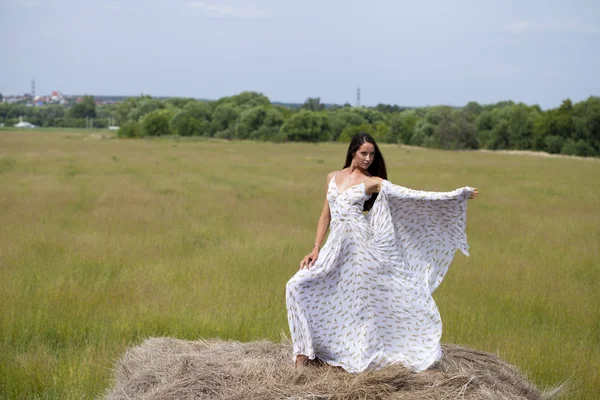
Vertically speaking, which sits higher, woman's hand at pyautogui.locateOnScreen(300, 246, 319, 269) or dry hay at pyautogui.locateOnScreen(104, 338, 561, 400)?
woman's hand at pyautogui.locateOnScreen(300, 246, 319, 269)

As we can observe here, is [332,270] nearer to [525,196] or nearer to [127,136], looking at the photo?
[525,196]

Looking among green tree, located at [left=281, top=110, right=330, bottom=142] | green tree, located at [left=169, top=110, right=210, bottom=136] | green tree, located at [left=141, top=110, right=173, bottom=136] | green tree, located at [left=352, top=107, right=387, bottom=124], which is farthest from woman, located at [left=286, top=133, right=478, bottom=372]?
green tree, located at [left=352, top=107, right=387, bottom=124]

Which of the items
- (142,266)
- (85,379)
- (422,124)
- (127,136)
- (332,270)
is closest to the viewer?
(332,270)

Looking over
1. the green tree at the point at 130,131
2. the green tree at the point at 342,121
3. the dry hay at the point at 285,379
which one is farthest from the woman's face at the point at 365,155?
the green tree at the point at 342,121

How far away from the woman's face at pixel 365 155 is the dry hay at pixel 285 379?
154 cm

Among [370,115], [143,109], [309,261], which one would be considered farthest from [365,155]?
[143,109]

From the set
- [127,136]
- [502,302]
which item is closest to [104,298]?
[502,302]

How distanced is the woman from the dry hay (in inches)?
8.4

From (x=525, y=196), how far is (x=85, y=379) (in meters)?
18.1

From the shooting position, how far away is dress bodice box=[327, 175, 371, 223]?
537 cm

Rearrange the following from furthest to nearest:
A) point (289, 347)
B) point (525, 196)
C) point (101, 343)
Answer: point (525, 196) < point (101, 343) < point (289, 347)

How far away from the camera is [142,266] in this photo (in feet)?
35.2

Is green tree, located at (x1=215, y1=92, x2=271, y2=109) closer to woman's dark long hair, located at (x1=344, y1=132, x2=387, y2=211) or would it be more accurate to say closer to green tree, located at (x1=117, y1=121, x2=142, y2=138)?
green tree, located at (x1=117, y1=121, x2=142, y2=138)

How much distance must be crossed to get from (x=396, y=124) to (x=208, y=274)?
86.6 m
